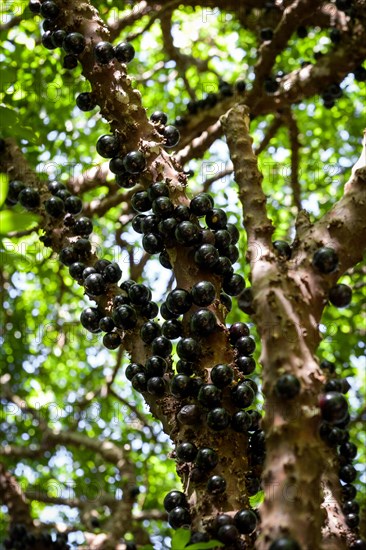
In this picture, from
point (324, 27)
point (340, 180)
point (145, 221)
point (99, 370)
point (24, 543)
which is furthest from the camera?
point (99, 370)

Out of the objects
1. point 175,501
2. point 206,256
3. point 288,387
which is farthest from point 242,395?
point 288,387

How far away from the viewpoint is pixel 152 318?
12.4 feet

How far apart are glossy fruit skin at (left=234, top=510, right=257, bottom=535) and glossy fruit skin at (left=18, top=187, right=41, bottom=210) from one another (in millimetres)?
2518

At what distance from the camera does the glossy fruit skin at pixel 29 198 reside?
4383 mm

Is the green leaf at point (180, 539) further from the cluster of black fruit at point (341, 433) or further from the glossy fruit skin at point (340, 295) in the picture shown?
the glossy fruit skin at point (340, 295)

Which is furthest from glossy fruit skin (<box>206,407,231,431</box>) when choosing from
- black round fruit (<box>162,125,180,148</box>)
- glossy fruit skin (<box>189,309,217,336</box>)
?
black round fruit (<box>162,125,180,148</box>)

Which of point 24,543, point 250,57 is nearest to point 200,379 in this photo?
point 24,543

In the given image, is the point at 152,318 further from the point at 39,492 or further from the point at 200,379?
the point at 39,492

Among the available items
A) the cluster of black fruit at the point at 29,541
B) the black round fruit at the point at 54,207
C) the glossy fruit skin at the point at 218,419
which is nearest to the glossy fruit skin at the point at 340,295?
the glossy fruit skin at the point at 218,419

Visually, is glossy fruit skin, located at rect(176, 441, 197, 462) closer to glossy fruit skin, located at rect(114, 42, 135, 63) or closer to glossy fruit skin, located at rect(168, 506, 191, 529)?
glossy fruit skin, located at rect(168, 506, 191, 529)

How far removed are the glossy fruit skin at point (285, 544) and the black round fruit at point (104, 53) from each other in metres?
2.70

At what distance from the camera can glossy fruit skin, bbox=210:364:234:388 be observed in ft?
10.1

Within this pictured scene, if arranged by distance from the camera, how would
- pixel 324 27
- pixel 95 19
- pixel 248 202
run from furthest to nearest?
1. pixel 324 27
2. pixel 95 19
3. pixel 248 202

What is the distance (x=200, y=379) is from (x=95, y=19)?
227 cm
